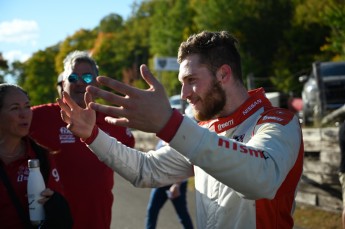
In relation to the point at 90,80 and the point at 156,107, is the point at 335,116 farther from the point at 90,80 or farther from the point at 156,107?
the point at 156,107

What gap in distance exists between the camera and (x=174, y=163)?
116 inches

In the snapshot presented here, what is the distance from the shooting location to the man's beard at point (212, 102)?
2.39 metres

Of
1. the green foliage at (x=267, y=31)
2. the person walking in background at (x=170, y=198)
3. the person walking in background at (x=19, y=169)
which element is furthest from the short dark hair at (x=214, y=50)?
the green foliage at (x=267, y=31)

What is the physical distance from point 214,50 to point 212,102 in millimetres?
297

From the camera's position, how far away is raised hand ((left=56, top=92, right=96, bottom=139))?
7.71 ft

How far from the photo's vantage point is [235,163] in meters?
1.82

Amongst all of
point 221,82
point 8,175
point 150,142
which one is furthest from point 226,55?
point 150,142

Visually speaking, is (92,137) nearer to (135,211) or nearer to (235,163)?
(235,163)

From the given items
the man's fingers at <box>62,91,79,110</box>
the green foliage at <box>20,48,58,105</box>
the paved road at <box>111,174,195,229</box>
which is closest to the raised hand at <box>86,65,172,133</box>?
the man's fingers at <box>62,91,79,110</box>

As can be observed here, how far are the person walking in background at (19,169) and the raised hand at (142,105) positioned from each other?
4.47 ft

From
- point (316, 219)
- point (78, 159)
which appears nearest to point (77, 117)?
point (78, 159)

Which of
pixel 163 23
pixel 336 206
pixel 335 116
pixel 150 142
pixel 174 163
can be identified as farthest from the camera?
pixel 163 23

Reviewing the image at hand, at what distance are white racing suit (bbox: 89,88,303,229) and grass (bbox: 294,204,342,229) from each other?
13.6ft

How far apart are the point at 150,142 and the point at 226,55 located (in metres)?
12.7
